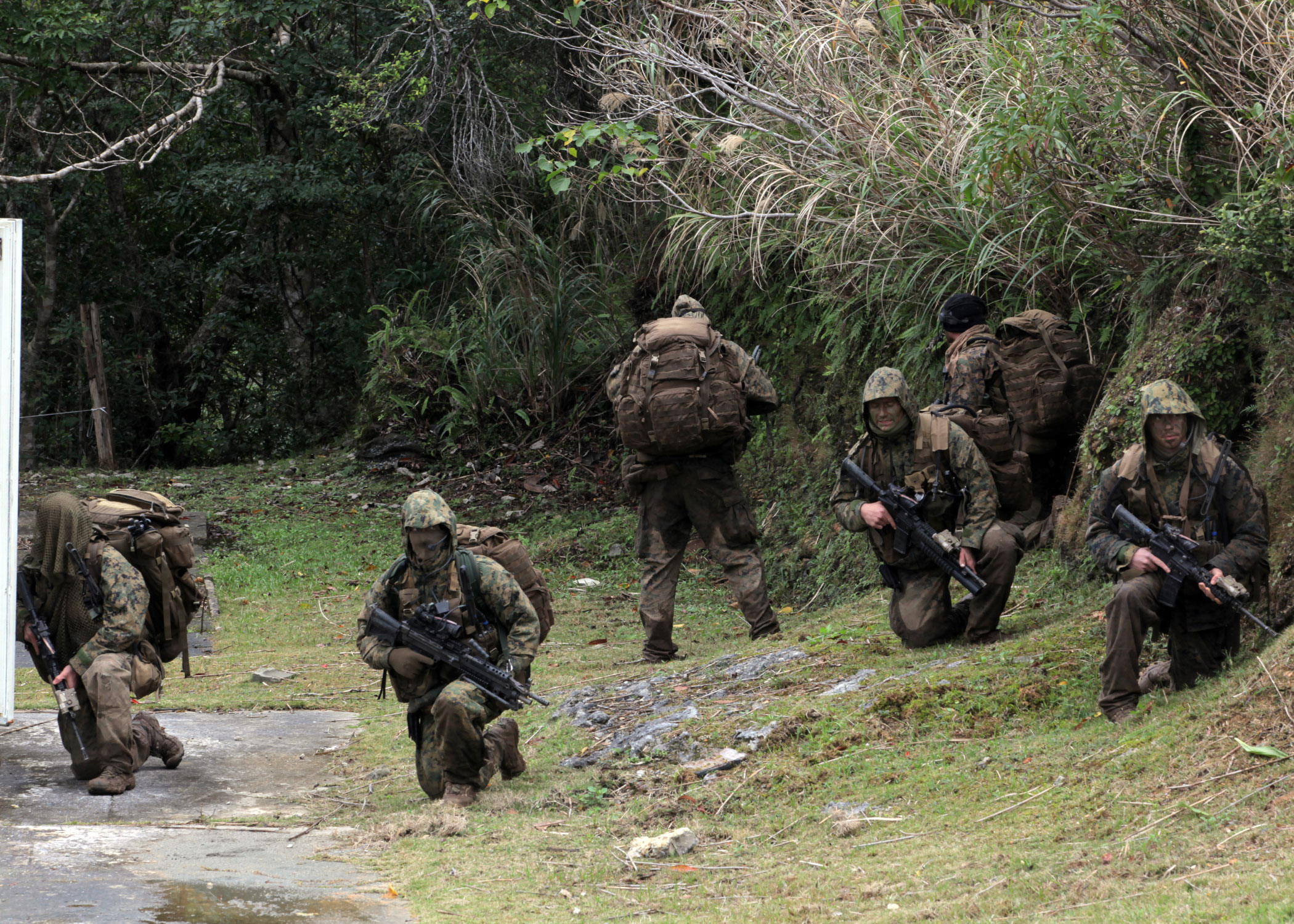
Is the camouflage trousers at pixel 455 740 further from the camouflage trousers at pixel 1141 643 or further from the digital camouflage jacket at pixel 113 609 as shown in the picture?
the camouflage trousers at pixel 1141 643

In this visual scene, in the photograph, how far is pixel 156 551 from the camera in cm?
633

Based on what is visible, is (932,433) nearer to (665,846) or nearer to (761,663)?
(761,663)

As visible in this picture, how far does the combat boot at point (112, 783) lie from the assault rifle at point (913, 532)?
153 inches

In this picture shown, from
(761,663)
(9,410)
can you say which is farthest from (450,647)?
(761,663)

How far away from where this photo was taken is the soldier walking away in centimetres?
823

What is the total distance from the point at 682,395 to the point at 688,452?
1.19 ft

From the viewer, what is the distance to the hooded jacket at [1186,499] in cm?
545

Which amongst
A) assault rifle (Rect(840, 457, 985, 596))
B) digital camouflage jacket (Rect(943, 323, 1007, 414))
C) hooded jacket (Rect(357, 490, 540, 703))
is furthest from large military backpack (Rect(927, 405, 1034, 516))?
hooded jacket (Rect(357, 490, 540, 703))

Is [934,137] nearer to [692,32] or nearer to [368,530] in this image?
[692,32]

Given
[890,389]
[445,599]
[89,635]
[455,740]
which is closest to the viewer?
[455,740]

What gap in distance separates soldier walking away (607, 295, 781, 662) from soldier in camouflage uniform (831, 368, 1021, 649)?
1328 mm

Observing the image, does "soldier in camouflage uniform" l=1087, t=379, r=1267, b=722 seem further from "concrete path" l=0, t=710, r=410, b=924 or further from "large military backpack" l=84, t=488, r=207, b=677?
"large military backpack" l=84, t=488, r=207, b=677

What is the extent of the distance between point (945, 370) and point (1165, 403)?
2483 mm

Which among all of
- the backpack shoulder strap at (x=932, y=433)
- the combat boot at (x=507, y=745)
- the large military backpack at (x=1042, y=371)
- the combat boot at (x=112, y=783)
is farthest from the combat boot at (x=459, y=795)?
the large military backpack at (x=1042, y=371)
